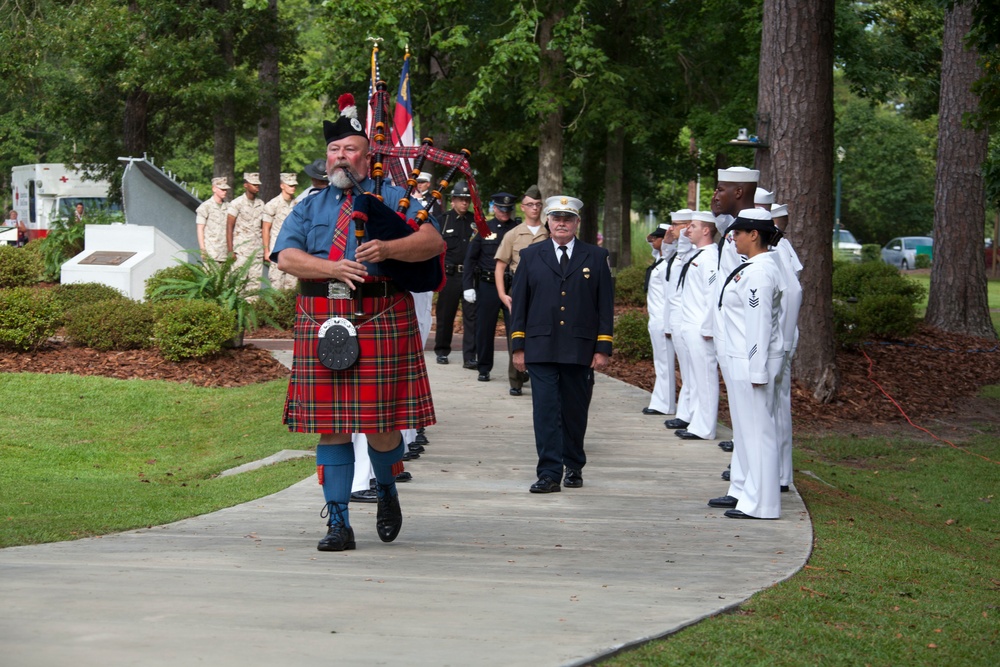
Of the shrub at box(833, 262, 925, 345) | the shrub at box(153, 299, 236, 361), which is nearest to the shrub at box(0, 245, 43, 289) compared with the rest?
the shrub at box(153, 299, 236, 361)

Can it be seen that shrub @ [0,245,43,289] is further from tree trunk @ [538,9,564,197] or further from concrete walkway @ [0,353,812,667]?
concrete walkway @ [0,353,812,667]

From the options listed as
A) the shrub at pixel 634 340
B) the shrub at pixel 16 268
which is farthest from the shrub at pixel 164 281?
the shrub at pixel 634 340

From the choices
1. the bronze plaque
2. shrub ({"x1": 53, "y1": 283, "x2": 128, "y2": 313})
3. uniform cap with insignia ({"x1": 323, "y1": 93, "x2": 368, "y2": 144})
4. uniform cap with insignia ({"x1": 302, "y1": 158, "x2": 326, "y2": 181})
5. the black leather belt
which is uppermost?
uniform cap with insignia ({"x1": 302, "y1": 158, "x2": 326, "y2": 181})

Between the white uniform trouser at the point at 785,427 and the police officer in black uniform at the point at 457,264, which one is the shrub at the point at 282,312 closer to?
the police officer in black uniform at the point at 457,264

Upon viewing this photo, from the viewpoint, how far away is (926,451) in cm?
1254

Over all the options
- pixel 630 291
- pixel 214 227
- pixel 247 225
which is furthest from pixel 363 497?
pixel 630 291

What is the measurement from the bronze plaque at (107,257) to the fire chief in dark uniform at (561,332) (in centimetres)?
1289

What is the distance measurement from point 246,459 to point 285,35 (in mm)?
20326

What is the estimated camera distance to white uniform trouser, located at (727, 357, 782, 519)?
790 cm

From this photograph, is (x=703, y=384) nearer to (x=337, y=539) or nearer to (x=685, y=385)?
(x=685, y=385)

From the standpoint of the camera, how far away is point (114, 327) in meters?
15.3

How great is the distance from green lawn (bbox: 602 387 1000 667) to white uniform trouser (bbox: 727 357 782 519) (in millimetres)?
363

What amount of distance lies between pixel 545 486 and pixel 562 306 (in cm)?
125

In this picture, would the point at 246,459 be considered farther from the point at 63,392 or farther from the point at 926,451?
the point at 926,451
